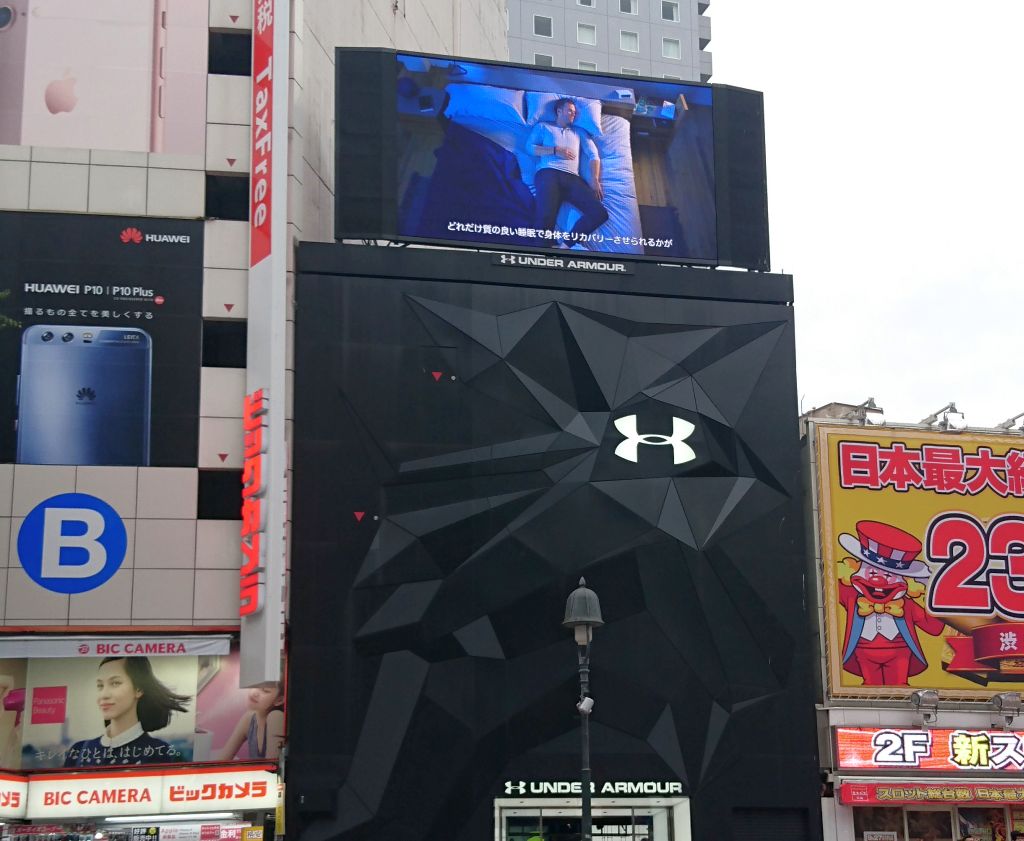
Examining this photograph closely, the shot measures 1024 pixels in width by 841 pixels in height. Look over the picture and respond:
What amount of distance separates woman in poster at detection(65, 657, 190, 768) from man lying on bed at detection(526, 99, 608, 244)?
16.6 metres

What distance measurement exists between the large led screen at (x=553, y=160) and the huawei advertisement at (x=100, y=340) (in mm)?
6925

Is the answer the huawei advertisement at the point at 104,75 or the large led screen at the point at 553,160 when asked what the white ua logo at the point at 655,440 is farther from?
the huawei advertisement at the point at 104,75

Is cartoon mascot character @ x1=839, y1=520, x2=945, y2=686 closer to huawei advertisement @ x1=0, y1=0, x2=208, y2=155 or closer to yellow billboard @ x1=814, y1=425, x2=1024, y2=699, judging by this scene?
yellow billboard @ x1=814, y1=425, x2=1024, y2=699

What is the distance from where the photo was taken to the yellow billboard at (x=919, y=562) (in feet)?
137

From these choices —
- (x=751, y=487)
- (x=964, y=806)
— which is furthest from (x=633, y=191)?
(x=964, y=806)

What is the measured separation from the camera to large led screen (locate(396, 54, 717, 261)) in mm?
41812

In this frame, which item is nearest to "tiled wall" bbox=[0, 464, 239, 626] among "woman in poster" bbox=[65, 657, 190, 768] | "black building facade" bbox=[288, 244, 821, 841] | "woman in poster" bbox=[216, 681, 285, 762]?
"woman in poster" bbox=[65, 657, 190, 768]

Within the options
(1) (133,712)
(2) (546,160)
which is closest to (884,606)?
(2) (546,160)

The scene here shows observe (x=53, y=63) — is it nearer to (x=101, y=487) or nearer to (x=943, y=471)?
(x=101, y=487)

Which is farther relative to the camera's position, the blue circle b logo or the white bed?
the white bed

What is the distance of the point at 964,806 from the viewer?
137 ft

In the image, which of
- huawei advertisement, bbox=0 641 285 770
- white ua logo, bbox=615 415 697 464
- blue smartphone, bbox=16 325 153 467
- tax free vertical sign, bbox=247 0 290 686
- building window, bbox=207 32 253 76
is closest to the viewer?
tax free vertical sign, bbox=247 0 290 686

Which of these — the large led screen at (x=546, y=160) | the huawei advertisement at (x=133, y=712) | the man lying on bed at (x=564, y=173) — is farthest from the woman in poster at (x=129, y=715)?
the man lying on bed at (x=564, y=173)

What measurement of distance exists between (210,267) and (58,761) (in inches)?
519
